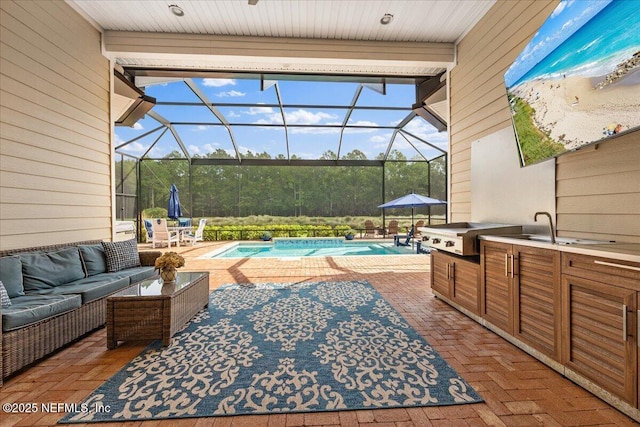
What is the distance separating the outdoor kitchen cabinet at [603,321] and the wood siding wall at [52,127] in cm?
518

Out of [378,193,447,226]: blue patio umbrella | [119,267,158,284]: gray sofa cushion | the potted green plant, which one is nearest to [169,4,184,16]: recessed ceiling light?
[119,267,158,284]: gray sofa cushion

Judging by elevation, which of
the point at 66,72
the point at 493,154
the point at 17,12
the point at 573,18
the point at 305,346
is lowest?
the point at 305,346

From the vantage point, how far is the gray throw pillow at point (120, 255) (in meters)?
3.98

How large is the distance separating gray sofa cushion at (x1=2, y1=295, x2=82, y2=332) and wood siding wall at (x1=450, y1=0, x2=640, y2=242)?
471 cm

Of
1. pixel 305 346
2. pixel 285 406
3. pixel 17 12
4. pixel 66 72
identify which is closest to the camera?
pixel 285 406

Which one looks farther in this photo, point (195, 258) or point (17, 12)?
point (195, 258)

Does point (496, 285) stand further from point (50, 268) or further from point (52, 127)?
point (52, 127)

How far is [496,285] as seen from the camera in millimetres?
2885

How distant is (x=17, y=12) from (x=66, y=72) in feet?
2.51

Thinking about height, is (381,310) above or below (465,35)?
below

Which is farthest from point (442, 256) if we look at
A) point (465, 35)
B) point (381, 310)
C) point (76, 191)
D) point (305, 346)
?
point (76, 191)

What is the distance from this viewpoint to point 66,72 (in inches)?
152

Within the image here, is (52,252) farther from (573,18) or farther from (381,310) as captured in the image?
(573,18)

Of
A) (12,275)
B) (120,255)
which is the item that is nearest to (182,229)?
(120,255)
